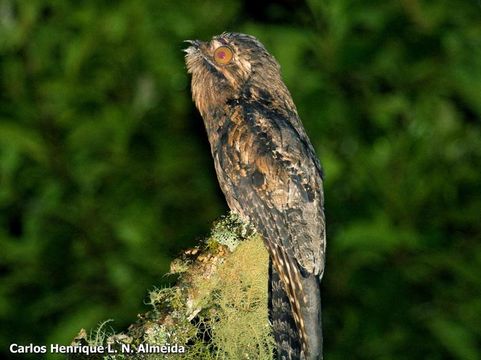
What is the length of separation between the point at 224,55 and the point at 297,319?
150 centimetres

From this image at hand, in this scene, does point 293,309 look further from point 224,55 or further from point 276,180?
point 224,55

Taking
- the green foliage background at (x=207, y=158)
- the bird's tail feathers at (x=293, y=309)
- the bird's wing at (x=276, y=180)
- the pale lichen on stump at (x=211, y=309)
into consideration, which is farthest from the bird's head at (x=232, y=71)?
the green foliage background at (x=207, y=158)

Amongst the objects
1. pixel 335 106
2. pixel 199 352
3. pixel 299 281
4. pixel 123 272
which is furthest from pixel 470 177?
pixel 199 352

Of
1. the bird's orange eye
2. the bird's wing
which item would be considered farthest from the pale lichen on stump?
the bird's orange eye

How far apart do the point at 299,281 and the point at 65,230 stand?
4526mm

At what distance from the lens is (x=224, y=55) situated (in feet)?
17.5

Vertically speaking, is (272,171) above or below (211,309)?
above

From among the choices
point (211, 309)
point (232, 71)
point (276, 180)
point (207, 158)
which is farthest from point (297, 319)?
point (207, 158)

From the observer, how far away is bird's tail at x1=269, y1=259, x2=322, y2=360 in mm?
4340

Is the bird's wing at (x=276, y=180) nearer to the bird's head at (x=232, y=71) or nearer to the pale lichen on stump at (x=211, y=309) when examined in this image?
the bird's head at (x=232, y=71)

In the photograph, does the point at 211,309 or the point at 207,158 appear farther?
the point at 207,158

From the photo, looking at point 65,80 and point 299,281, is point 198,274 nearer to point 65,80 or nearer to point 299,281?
point 299,281

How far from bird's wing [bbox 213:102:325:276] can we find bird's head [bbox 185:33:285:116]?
0.70 feet

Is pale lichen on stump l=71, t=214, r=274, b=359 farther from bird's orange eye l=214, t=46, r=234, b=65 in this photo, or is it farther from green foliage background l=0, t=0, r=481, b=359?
green foliage background l=0, t=0, r=481, b=359
